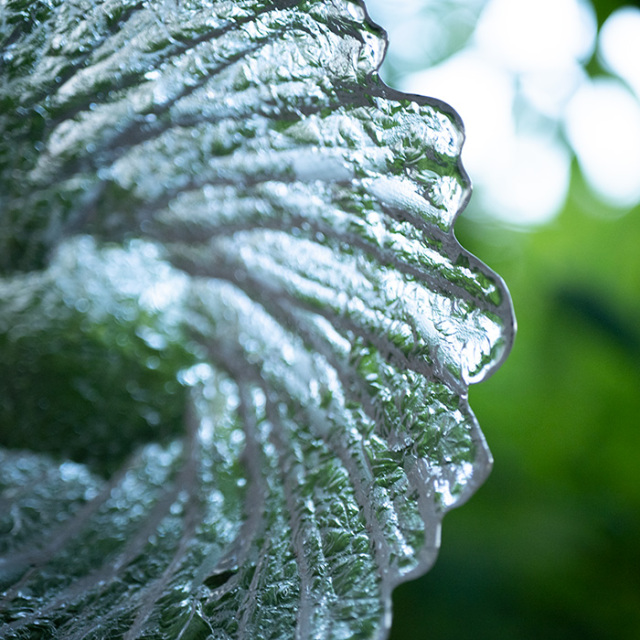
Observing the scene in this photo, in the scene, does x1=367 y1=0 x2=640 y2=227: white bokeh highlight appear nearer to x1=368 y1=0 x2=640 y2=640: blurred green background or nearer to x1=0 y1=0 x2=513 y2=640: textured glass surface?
x1=368 y1=0 x2=640 y2=640: blurred green background

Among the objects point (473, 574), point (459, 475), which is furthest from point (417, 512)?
point (473, 574)

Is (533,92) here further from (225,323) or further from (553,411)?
(225,323)

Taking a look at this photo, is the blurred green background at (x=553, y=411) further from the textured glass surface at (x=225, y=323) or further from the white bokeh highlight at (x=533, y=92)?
the textured glass surface at (x=225, y=323)

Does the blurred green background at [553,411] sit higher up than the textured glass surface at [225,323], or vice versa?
the textured glass surface at [225,323]

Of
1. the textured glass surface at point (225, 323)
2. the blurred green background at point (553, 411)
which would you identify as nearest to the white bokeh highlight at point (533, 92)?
the blurred green background at point (553, 411)

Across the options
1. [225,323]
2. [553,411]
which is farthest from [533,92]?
[225,323]

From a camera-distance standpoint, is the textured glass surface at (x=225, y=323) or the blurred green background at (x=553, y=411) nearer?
the textured glass surface at (x=225, y=323)
